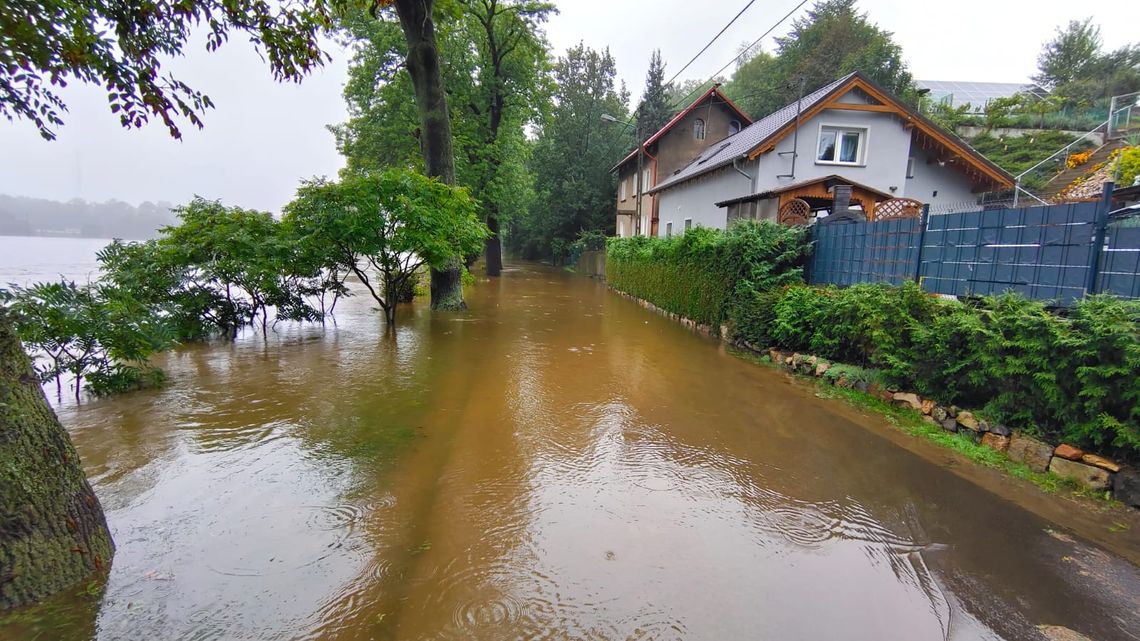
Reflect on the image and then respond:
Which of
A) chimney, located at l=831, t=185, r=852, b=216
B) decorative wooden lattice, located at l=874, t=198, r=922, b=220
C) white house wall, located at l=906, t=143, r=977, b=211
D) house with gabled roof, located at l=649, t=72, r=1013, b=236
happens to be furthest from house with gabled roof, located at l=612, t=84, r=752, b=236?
decorative wooden lattice, located at l=874, t=198, r=922, b=220

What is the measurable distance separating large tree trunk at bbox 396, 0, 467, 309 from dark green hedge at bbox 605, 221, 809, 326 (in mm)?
5730

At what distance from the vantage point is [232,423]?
508 cm

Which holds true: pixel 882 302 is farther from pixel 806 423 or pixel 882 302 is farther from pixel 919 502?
pixel 919 502

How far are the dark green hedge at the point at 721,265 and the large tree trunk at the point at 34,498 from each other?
9.00m

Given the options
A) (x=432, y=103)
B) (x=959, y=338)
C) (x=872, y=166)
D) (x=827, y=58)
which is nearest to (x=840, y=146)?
(x=872, y=166)

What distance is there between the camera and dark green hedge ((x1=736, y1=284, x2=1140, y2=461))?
155 inches

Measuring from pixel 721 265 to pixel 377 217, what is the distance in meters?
6.86

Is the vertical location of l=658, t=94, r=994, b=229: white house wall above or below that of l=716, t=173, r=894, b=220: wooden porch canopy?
above

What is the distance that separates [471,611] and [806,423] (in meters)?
4.46

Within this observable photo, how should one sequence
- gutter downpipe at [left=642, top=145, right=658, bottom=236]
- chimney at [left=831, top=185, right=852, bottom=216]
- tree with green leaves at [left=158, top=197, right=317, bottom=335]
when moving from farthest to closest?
1. gutter downpipe at [left=642, top=145, right=658, bottom=236]
2. chimney at [left=831, top=185, right=852, bottom=216]
3. tree with green leaves at [left=158, top=197, right=317, bottom=335]

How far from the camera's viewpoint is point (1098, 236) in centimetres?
540

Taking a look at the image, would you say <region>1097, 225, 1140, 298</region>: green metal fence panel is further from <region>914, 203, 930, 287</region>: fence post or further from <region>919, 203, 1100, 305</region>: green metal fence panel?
<region>914, 203, 930, 287</region>: fence post

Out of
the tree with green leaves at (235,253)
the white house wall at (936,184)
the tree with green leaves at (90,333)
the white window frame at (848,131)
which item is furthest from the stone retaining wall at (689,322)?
the white house wall at (936,184)

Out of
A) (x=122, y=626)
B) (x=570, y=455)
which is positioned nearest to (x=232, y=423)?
(x=122, y=626)
